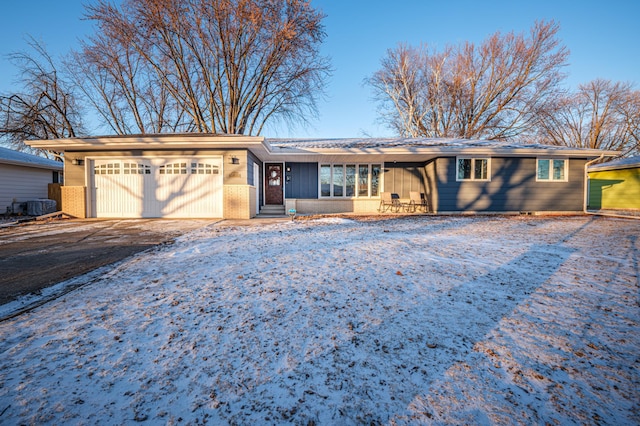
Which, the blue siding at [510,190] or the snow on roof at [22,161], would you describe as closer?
the blue siding at [510,190]

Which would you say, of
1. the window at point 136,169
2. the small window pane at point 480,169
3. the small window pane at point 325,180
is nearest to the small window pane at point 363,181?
the small window pane at point 325,180

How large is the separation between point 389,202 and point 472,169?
11.1ft

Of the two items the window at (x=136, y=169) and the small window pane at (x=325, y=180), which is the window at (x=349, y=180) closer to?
the small window pane at (x=325, y=180)

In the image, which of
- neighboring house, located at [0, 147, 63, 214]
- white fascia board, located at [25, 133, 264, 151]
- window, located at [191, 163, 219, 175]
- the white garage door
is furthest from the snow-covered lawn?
neighboring house, located at [0, 147, 63, 214]

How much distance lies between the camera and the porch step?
10512mm

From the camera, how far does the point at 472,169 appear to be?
33.3ft

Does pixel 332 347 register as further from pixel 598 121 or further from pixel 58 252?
pixel 598 121

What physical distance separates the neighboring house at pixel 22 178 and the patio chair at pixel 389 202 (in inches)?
594

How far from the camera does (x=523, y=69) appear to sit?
728 inches

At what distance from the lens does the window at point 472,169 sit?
1012 centimetres

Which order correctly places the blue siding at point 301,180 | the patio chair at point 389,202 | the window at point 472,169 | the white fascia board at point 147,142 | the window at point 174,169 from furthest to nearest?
the blue siding at point 301,180, the patio chair at point 389,202, the window at point 472,169, the window at point 174,169, the white fascia board at point 147,142

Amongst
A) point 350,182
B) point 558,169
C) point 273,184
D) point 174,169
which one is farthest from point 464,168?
point 174,169

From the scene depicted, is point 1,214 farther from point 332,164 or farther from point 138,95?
point 332,164

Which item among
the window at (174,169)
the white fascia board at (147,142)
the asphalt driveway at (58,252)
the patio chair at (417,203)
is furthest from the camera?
the patio chair at (417,203)
